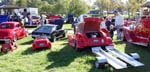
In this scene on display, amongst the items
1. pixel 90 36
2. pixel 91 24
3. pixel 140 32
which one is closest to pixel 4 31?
pixel 91 24

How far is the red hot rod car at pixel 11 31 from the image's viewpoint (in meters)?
18.1

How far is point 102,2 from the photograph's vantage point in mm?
78812

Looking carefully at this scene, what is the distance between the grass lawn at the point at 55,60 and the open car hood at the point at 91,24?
107 centimetres

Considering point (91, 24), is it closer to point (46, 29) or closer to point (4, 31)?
point (46, 29)

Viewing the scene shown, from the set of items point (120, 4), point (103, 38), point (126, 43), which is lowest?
point (120, 4)

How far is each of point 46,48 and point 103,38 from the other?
9.56 ft

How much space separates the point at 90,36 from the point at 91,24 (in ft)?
2.01

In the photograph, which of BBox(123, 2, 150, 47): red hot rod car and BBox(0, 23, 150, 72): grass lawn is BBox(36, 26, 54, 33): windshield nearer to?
BBox(0, 23, 150, 72): grass lawn

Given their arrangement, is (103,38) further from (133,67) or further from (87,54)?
(133,67)

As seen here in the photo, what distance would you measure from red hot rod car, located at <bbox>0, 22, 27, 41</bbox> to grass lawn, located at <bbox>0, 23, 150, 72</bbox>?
3.56 metres

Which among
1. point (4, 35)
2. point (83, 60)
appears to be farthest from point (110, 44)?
point (4, 35)

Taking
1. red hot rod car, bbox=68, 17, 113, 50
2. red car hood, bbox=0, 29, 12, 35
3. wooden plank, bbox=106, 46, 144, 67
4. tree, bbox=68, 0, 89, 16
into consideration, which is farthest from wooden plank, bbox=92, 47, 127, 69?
tree, bbox=68, 0, 89, 16

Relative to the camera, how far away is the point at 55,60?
12344mm

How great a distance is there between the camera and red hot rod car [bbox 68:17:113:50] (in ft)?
43.9
